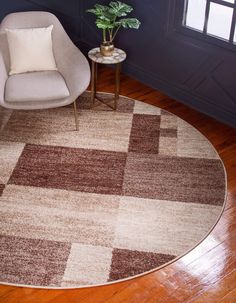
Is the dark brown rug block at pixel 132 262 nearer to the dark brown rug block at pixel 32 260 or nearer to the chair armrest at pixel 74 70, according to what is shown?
the dark brown rug block at pixel 32 260

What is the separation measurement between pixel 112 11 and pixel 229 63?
1004mm

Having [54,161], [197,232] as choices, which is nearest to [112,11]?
[54,161]

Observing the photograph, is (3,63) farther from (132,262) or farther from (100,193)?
(132,262)

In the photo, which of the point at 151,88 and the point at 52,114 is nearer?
the point at 52,114

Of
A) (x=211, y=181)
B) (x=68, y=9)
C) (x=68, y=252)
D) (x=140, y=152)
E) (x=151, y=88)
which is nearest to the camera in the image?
(x=68, y=252)

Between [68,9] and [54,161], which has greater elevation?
[68,9]

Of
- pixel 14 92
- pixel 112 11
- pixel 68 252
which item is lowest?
pixel 68 252

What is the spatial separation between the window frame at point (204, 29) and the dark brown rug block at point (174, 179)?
94cm

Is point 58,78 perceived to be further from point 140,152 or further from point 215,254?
point 215,254

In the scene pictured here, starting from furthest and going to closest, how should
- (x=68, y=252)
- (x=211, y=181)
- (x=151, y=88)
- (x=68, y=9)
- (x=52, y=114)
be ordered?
(x=68, y=9) < (x=151, y=88) < (x=52, y=114) < (x=211, y=181) < (x=68, y=252)

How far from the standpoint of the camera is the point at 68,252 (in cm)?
316

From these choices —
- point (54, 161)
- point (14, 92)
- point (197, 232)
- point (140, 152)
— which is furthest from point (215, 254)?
point (14, 92)

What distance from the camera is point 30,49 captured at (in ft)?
13.7

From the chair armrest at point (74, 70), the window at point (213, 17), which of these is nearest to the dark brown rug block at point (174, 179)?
the chair armrest at point (74, 70)
